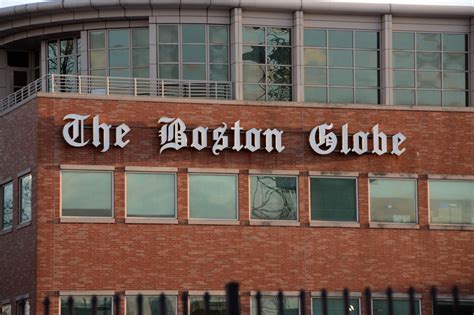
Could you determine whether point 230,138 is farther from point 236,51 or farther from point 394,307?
point 394,307

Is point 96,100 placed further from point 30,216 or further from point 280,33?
point 280,33

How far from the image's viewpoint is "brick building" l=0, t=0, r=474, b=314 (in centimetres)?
4047

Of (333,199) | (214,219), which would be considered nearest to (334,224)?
(333,199)

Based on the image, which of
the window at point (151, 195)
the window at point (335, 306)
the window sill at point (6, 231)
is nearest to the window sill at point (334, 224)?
the window at point (335, 306)

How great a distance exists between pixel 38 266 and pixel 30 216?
1966 mm

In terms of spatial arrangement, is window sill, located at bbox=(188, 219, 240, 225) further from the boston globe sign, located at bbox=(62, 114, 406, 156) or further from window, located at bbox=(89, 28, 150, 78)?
window, located at bbox=(89, 28, 150, 78)

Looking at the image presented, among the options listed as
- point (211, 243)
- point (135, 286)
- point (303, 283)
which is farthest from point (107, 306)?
point (303, 283)

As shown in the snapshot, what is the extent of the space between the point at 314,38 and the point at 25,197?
42.2 feet

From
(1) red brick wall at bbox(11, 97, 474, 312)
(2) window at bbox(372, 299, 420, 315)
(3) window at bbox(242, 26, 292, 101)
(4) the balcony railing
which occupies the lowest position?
(2) window at bbox(372, 299, 420, 315)

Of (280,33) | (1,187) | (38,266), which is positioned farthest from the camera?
(280,33)

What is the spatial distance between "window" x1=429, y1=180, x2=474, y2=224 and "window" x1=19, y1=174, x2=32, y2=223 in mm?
13393

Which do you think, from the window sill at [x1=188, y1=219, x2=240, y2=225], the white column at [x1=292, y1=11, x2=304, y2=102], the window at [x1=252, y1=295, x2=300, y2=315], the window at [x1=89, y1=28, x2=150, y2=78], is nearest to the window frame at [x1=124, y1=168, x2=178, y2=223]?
the window sill at [x1=188, y1=219, x2=240, y2=225]

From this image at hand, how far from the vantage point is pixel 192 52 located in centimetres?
4747

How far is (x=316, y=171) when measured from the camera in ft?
139
